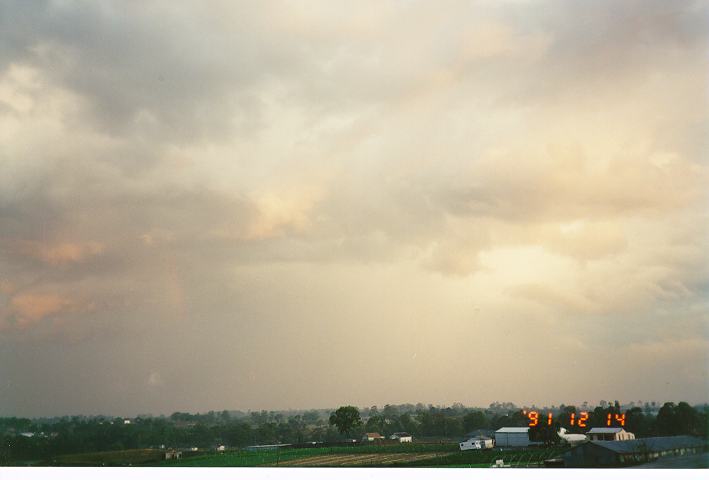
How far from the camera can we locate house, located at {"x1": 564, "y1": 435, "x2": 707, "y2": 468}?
1120 cm

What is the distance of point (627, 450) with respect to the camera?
37.3ft

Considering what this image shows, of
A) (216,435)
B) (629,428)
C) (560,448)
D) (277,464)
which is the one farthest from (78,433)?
(629,428)

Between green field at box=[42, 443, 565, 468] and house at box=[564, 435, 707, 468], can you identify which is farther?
green field at box=[42, 443, 565, 468]

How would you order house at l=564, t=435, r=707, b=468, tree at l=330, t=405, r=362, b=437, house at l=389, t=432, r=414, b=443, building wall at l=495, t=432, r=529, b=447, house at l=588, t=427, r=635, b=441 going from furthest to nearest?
tree at l=330, t=405, r=362, b=437 < house at l=389, t=432, r=414, b=443 < building wall at l=495, t=432, r=529, b=447 < house at l=588, t=427, r=635, b=441 < house at l=564, t=435, r=707, b=468

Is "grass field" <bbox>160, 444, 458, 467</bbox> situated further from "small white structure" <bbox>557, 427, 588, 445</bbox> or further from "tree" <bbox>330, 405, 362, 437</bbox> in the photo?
"small white structure" <bbox>557, 427, 588, 445</bbox>

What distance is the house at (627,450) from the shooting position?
1120cm

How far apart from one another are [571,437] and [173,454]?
26.0 ft

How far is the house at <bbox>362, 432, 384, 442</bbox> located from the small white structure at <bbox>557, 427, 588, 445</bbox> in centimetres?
371

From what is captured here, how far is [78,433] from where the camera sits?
14.5 metres
